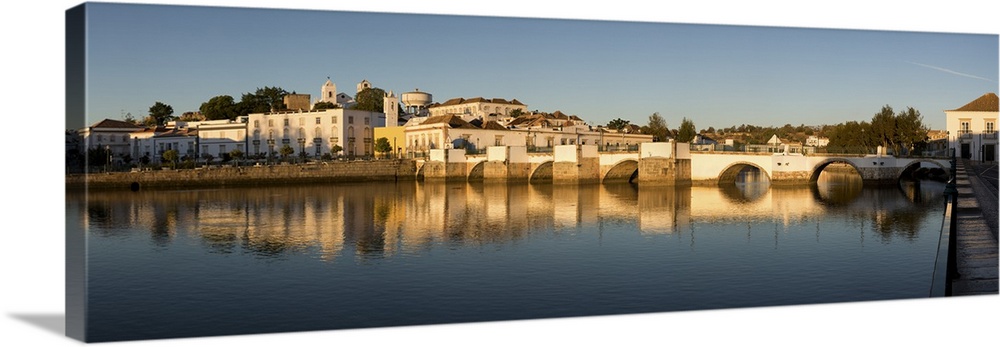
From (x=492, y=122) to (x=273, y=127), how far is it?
895 cm

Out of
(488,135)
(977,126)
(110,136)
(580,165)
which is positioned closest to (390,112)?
(488,135)

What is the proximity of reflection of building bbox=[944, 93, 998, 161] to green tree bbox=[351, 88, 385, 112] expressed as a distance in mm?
33801

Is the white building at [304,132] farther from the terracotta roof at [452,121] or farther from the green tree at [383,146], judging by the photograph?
the terracotta roof at [452,121]

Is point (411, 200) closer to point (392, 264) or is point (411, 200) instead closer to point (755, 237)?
point (755, 237)

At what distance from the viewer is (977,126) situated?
11.1m

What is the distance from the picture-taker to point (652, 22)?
25.2 feet

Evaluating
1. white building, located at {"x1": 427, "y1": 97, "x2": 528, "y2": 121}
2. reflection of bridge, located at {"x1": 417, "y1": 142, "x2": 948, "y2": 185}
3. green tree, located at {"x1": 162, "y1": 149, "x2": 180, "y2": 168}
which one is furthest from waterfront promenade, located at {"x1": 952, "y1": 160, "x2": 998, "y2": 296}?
white building, located at {"x1": 427, "y1": 97, "x2": 528, "y2": 121}

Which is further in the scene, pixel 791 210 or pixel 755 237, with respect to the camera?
pixel 791 210

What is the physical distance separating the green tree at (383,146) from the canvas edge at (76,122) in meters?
31.2

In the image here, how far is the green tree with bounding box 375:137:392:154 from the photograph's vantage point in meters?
37.2

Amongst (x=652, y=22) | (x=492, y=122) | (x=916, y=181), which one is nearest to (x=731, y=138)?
(x=916, y=181)

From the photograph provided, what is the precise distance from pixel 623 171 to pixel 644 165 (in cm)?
250

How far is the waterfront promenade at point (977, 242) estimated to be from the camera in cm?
749

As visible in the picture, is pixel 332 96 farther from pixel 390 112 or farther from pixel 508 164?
pixel 508 164
